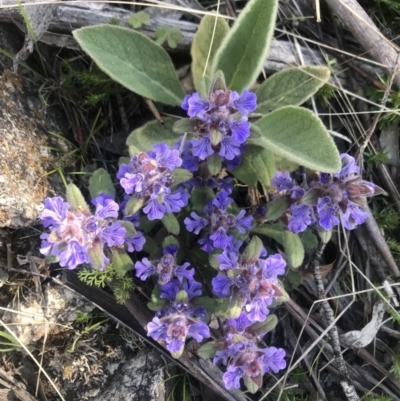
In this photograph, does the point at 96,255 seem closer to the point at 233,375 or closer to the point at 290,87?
the point at 233,375

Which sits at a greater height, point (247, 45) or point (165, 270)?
point (247, 45)

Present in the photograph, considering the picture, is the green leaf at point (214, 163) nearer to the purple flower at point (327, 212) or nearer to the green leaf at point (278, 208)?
the green leaf at point (278, 208)

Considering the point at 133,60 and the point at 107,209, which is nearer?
the point at 107,209

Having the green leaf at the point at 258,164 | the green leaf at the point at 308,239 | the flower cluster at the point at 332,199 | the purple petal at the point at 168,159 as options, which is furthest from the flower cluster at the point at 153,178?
the green leaf at the point at 308,239

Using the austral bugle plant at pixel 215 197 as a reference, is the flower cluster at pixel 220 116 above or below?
above

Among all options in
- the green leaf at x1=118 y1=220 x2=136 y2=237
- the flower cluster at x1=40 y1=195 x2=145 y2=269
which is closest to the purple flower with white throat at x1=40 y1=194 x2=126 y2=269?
the flower cluster at x1=40 y1=195 x2=145 y2=269

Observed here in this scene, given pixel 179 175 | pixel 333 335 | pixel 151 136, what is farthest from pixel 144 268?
pixel 333 335
